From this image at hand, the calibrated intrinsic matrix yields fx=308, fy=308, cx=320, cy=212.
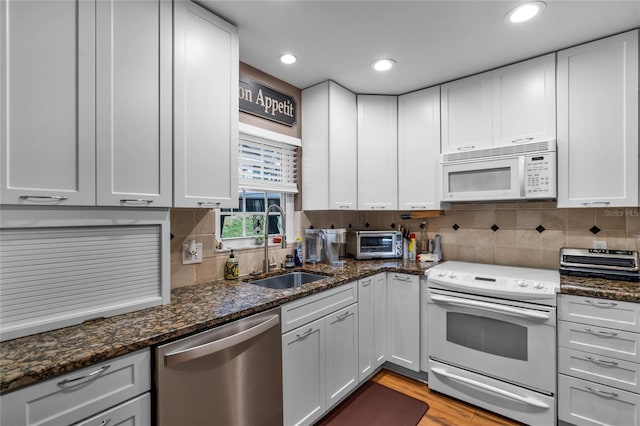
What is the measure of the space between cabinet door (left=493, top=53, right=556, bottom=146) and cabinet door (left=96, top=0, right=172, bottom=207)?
7.61 ft

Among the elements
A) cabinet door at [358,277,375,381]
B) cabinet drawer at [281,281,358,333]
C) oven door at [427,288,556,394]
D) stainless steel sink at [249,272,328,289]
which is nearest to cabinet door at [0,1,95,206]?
cabinet drawer at [281,281,358,333]

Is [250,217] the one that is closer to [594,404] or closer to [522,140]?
[522,140]

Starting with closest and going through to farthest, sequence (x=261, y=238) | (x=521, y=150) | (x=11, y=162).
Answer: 1. (x=11, y=162)
2. (x=521, y=150)
3. (x=261, y=238)

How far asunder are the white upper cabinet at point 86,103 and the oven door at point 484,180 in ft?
6.97

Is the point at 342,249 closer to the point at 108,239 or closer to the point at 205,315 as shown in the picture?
the point at 205,315

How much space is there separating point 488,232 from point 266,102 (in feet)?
7.22

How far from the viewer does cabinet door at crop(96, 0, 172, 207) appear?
1.31 metres

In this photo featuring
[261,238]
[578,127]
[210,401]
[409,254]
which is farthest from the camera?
[409,254]

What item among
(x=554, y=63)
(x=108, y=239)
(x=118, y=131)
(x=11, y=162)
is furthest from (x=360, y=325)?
(x=554, y=63)

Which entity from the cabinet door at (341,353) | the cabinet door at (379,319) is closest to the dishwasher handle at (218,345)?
the cabinet door at (341,353)

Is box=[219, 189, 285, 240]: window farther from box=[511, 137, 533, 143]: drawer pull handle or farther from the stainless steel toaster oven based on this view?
box=[511, 137, 533, 143]: drawer pull handle

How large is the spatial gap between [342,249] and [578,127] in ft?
6.96

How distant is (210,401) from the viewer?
4.45 feet

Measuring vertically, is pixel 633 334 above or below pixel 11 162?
below
